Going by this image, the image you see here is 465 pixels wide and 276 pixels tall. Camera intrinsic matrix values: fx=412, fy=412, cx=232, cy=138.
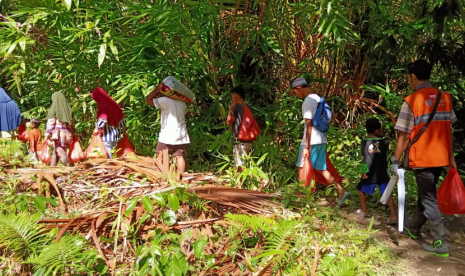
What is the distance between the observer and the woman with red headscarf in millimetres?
4828

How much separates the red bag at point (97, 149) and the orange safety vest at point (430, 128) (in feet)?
11.0

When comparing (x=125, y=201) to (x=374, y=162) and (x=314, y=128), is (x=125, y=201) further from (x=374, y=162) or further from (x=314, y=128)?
(x=374, y=162)

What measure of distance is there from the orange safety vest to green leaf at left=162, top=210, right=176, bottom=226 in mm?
1872

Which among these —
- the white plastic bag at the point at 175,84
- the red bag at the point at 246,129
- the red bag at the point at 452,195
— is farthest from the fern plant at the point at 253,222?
the white plastic bag at the point at 175,84

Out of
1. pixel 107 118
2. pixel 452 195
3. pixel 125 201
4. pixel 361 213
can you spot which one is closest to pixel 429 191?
pixel 452 195

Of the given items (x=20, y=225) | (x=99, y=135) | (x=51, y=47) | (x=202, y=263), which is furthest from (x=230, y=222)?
(x=51, y=47)

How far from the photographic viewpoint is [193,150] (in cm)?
570

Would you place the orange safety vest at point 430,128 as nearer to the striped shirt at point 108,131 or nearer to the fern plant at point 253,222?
the fern plant at point 253,222

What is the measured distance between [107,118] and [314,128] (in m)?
2.46

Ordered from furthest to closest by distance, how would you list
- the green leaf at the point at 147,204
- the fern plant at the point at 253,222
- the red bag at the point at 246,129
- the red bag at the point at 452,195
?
the red bag at the point at 246,129, the red bag at the point at 452,195, the fern plant at the point at 253,222, the green leaf at the point at 147,204

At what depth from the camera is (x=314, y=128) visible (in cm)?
401

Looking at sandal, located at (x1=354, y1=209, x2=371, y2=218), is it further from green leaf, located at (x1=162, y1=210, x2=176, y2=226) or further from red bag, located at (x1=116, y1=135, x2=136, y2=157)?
red bag, located at (x1=116, y1=135, x2=136, y2=157)

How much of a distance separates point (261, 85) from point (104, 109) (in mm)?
2037

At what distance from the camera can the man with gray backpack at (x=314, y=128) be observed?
12.8ft
